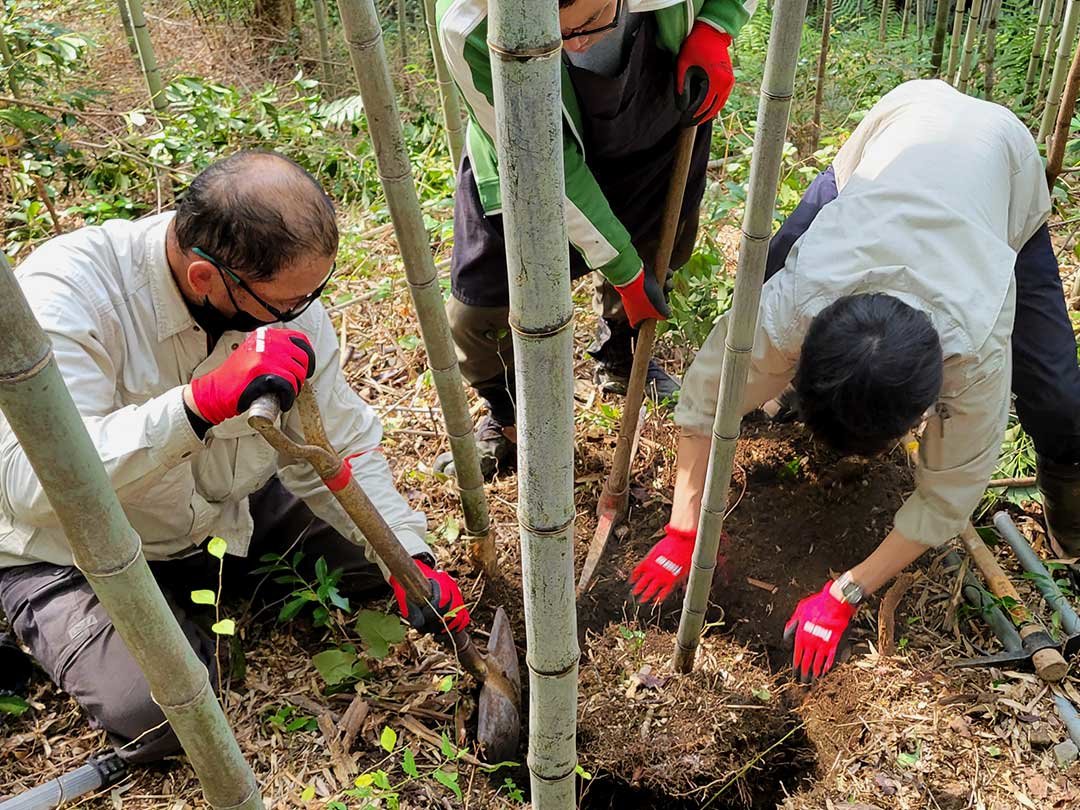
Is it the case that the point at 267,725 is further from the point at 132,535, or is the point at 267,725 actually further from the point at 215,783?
the point at 132,535

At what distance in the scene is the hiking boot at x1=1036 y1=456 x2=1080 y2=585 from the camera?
8.85 ft

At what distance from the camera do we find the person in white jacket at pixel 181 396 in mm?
1843

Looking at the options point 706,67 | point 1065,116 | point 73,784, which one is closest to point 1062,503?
point 1065,116

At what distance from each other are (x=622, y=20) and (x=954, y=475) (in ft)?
4.73

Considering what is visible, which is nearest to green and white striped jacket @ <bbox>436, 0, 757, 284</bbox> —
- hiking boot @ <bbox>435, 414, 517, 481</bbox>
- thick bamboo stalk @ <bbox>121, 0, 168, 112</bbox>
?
hiking boot @ <bbox>435, 414, 517, 481</bbox>

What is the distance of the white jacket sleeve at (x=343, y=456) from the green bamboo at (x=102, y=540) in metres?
1.16

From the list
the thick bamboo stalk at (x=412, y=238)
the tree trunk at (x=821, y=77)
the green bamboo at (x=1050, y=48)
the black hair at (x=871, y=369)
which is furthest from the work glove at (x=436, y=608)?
the green bamboo at (x=1050, y=48)

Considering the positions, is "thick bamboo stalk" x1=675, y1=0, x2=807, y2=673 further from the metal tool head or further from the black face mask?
the black face mask

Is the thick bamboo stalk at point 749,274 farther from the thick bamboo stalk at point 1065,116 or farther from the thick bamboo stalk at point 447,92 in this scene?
the thick bamboo stalk at point 447,92

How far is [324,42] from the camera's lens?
5922 mm

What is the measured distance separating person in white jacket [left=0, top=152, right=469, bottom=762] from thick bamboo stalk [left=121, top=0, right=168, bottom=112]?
9.64 feet

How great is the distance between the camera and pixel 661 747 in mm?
2385

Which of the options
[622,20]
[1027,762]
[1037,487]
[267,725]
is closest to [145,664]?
[267,725]

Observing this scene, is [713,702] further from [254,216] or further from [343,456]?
[254,216]
